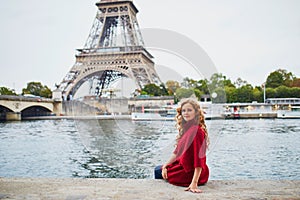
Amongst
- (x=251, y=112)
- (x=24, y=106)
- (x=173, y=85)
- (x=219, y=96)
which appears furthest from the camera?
(x=24, y=106)

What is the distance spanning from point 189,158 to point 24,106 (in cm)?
3637

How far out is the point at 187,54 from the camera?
3.50 metres

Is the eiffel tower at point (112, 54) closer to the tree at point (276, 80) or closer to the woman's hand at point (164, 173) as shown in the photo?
the tree at point (276, 80)

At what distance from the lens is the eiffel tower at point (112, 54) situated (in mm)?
37406

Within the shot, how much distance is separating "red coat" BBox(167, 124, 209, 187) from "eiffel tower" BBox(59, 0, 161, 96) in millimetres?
32749

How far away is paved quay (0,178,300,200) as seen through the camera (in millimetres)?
2568

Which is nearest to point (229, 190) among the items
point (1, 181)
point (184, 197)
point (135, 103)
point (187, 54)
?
point (184, 197)

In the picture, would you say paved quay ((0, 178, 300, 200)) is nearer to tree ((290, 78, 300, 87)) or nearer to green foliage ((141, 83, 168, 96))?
green foliage ((141, 83, 168, 96))

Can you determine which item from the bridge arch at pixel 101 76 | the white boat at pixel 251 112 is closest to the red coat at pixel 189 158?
the white boat at pixel 251 112

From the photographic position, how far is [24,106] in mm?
35688

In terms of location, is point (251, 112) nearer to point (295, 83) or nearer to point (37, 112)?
point (295, 83)

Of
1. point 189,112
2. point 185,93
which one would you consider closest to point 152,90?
→ point 185,93

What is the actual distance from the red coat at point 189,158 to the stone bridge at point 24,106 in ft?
108

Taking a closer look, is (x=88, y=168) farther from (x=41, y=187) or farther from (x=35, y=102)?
(x=35, y=102)
